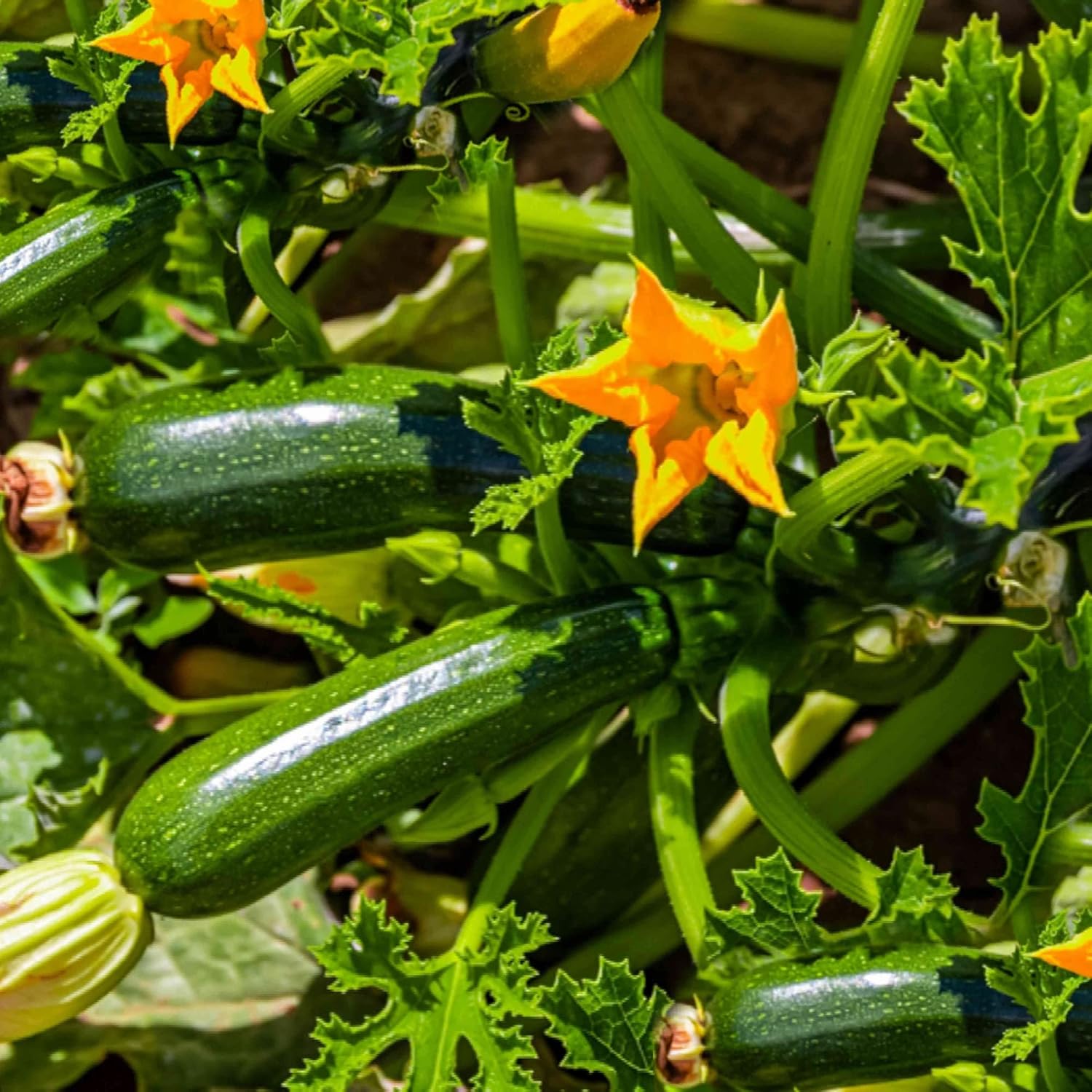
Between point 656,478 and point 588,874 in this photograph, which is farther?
point 588,874

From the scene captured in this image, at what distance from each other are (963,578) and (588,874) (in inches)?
27.8

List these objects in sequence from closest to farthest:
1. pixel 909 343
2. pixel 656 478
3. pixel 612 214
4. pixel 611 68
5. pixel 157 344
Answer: pixel 656 478, pixel 611 68, pixel 612 214, pixel 157 344, pixel 909 343

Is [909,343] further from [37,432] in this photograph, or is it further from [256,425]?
[37,432]

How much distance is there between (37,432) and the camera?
88.8 inches

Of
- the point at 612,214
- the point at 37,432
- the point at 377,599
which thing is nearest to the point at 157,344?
the point at 37,432

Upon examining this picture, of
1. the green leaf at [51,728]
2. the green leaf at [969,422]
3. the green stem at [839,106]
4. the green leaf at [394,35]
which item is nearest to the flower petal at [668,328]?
the green leaf at [969,422]

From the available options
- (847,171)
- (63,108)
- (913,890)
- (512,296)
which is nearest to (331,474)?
(512,296)

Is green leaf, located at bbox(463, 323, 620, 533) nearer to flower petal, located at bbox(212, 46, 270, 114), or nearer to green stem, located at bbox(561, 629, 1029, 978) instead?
flower petal, located at bbox(212, 46, 270, 114)

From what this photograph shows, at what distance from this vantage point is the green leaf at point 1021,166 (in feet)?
4.80

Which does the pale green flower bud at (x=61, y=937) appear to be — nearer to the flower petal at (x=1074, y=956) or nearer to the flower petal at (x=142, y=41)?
the flower petal at (x=142, y=41)

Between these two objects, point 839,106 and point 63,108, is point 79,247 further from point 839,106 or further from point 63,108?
point 839,106

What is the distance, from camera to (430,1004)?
1.67 m

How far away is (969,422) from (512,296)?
1.94 feet

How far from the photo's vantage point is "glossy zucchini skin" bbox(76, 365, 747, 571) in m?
1.76
